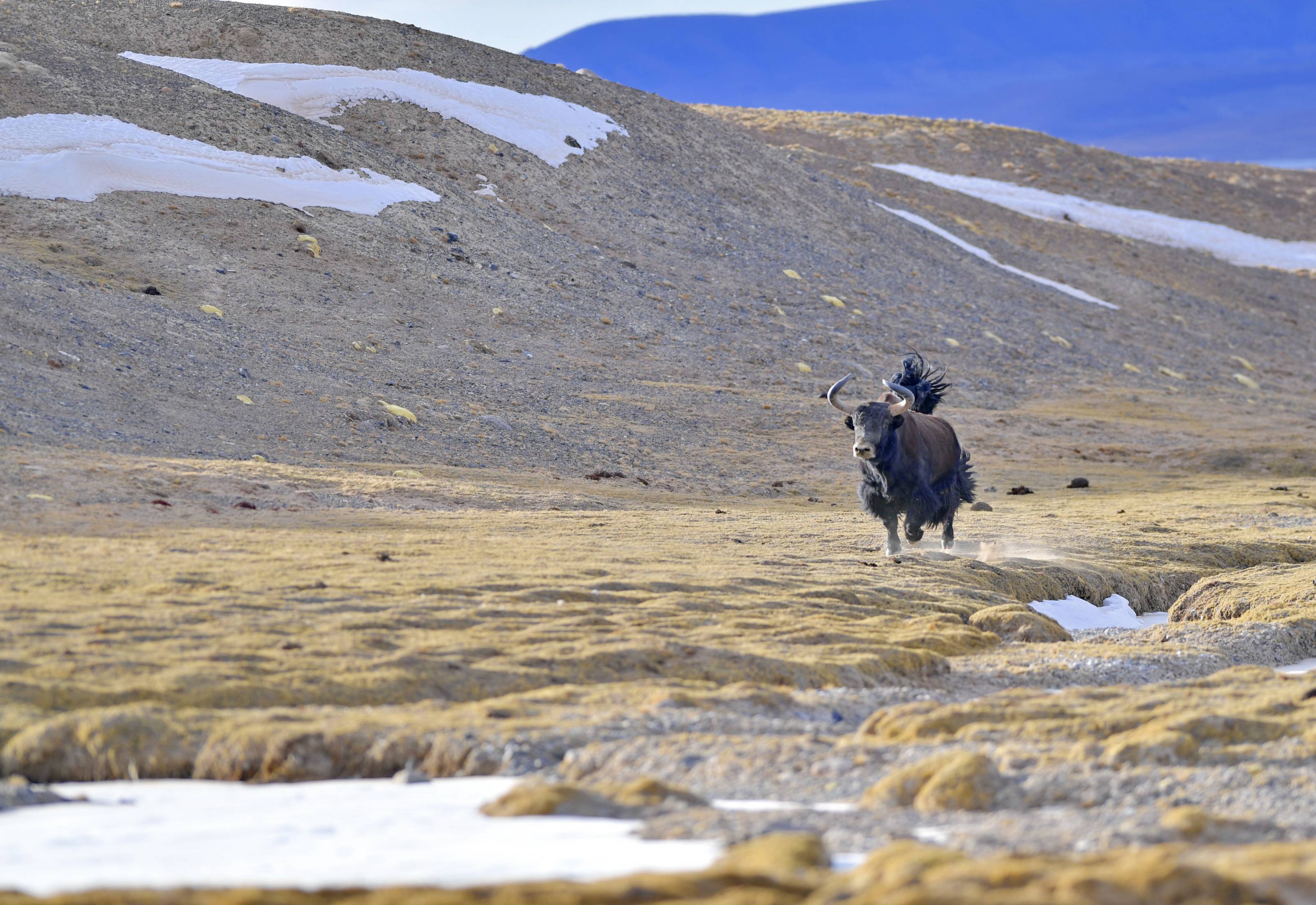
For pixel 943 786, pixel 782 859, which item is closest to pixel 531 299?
pixel 943 786

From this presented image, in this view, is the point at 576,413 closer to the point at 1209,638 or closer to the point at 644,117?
the point at 1209,638

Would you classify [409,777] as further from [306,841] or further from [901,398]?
[901,398]

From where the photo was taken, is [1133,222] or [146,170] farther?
[1133,222]

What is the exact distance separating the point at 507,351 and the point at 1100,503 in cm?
1281

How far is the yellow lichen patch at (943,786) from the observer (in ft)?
19.5

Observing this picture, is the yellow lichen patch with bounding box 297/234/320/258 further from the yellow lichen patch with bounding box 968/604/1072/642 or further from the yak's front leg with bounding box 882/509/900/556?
the yellow lichen patch with bounding box 968/604/1072/642

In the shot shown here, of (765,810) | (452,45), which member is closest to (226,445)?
(765,810)

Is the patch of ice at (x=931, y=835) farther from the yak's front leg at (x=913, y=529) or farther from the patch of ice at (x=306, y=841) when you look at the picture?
the yak's front leg at (x=913, y=529)

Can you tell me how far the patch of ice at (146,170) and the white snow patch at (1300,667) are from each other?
25.4m

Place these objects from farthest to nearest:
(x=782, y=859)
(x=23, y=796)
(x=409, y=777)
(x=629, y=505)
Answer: (x=629, y=505) → (x=409, y=777) → (x=23, y=796) → (x=782, y=859)

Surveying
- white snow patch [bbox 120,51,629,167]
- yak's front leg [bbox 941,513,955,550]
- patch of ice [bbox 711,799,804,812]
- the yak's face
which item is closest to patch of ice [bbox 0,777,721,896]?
patch of ice [bbox 711,799,804,812]

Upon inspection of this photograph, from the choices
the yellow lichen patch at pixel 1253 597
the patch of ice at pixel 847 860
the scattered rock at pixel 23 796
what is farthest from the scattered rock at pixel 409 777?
the yellow lichen patch at pixel 1253 597

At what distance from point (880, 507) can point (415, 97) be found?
2868 centimetres

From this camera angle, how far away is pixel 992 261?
4719cm
